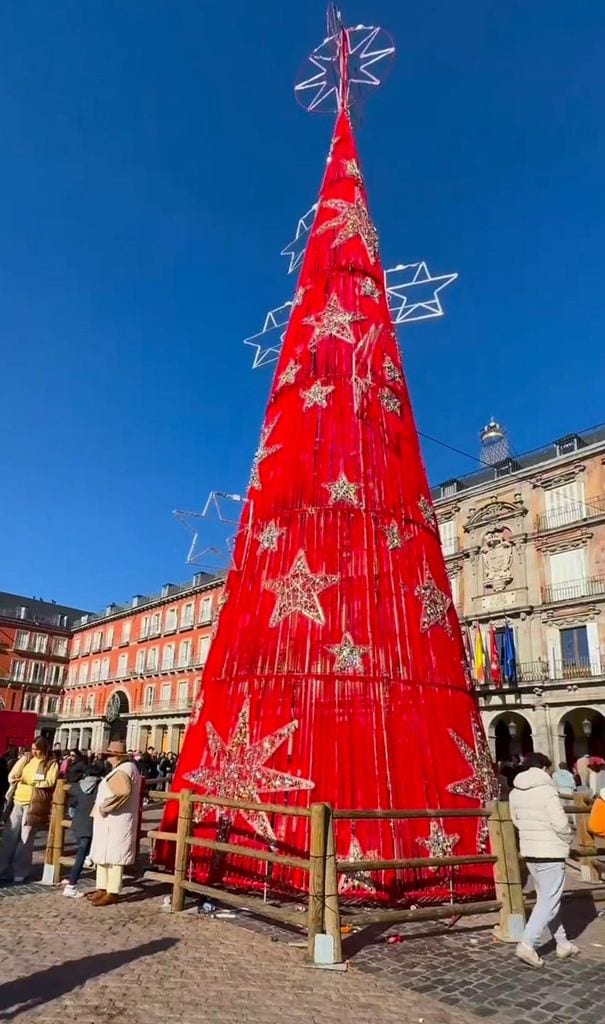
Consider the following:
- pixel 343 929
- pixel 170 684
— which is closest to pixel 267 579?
pixel 343 929

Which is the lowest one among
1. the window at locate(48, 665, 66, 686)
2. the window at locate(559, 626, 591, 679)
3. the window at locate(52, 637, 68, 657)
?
the window at locate(559, 626, 591, 679)

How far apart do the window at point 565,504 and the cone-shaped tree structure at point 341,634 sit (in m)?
20.3

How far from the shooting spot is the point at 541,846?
4.90 metres

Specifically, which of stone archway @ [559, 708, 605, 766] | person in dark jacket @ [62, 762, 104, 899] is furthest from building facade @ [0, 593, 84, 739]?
person in dark jacket @ [62, 762, 104, 899]

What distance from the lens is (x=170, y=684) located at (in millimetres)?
44281

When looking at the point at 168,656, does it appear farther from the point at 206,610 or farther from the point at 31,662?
the point at 31,662

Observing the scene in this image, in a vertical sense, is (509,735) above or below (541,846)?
above

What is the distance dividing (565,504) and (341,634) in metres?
22.7

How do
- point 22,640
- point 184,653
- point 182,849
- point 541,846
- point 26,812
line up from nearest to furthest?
1. point 541,846
2. point 182,849
3. point 26,812
4. point 184,653
5. point 22,640

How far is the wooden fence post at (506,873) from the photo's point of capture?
514 centimetres

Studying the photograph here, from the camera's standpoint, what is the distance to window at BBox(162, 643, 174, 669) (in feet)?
147

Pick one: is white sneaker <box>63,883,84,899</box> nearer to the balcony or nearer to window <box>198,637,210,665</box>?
the balcony

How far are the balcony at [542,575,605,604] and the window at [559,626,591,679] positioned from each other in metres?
1.22

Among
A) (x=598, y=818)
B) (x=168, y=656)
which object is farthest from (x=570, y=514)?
(x=168, y=656)
